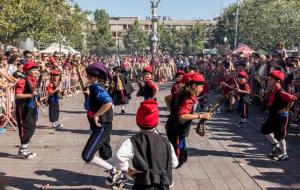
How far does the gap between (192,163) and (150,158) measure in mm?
4027

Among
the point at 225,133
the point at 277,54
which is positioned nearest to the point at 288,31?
the point at 277,54

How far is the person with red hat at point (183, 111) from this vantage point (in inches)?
227

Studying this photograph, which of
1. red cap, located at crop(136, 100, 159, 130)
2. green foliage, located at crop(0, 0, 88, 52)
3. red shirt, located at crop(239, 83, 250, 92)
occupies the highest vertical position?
green foliage, located at crop(0, 0, 88, 52)

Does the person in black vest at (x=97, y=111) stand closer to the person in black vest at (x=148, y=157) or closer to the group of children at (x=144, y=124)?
the group of children at (x=144, y=124)

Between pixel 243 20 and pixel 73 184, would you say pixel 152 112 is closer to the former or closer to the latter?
pixel 73 184

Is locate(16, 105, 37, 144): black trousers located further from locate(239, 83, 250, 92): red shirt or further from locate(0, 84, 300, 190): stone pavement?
locate(239, 83, 250, 92): red shirt

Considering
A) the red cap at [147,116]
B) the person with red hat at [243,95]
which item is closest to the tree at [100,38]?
the person with red hat at [243,95]

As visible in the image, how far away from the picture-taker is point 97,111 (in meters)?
6.40

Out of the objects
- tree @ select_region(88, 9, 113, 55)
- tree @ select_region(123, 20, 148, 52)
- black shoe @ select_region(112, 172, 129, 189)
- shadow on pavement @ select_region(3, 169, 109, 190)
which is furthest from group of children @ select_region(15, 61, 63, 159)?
tree @ select_region(123, 20, 148, 52)

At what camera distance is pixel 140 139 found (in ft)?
13.8

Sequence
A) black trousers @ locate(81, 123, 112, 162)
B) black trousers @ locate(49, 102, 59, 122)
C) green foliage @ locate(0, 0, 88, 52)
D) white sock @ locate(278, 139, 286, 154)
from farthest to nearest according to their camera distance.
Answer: green foliage @ locate(0, 0, 88, 52) → black trousers @ locate(49, 102, 59, 122) → white sock @ locate(278, 139, 286, 154) → black trousers @ locate(81, 123, 112, 162)

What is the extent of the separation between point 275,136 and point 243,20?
40.3 metres

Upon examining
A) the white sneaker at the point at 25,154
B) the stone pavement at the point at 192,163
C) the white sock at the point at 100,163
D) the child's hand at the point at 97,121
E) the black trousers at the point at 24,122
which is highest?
the child's hand at the point at 97,121

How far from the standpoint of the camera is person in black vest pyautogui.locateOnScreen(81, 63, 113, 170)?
6.30 m
